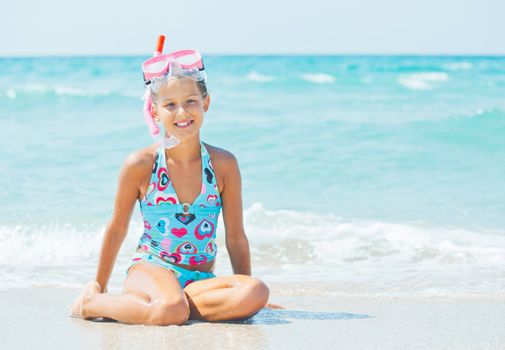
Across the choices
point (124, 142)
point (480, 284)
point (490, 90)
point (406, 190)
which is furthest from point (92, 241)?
point (490, 90)

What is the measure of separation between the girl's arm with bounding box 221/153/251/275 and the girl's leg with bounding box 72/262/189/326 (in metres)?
0.35

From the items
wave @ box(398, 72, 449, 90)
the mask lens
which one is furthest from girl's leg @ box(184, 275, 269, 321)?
wave @ box(398, 72, 449, 90)

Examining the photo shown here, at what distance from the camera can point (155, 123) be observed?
13.6 ft

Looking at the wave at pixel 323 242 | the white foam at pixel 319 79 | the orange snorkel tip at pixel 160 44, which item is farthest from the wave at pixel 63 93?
the orange snorkel tip at pixel 160 44

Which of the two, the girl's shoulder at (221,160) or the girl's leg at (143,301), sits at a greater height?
the girl's shoulder at (221,160)

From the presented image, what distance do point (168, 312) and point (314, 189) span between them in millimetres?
5477

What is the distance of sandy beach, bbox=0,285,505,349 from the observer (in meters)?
3.57

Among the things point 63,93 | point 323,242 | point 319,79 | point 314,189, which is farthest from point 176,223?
point 319,79

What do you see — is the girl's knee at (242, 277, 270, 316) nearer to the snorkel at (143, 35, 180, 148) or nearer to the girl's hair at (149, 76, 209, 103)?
the snorkel at (143, 35, 180, 148)

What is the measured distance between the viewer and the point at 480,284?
5.20m

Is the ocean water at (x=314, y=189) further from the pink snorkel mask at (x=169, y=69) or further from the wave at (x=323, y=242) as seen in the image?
the pink snorkel mask at (x=169, y=69)

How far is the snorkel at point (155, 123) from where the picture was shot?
13.4 ft

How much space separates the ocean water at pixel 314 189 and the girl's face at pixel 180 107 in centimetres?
158

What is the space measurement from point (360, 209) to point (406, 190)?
1.20m
